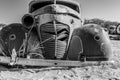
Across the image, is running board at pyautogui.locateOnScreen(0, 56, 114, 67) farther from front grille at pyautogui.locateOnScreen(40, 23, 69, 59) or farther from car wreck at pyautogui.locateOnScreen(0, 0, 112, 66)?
front grille at pyautogui.locateOnScreen(40, 23, 69, 59)

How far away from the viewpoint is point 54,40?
441 centimetres

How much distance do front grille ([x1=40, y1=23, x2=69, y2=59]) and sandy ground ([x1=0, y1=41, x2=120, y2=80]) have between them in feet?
2.11

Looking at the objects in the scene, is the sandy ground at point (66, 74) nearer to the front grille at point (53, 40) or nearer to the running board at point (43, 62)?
the running board at point (43, 62)

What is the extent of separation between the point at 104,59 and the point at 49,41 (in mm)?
1483

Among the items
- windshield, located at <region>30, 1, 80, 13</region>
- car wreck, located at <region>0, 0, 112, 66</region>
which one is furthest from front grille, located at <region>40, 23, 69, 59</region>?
windshield, located at <region>30, 1, 80, 13</region>

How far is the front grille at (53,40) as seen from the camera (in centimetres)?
441

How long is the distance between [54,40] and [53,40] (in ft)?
0.09

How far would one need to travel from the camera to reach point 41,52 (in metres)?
4.55

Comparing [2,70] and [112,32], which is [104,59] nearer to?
[2,70]

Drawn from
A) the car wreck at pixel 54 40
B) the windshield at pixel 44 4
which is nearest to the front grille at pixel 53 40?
the car wreck at pixel 54 40

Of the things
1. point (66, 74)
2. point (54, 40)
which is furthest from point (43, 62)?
point (54, 40)

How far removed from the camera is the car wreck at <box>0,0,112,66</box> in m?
4.24

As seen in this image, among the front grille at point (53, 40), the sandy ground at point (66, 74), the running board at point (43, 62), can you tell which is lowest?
the sandy ground at point (66, 74)

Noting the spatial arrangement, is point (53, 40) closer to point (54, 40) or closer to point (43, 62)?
point (54, 40)
